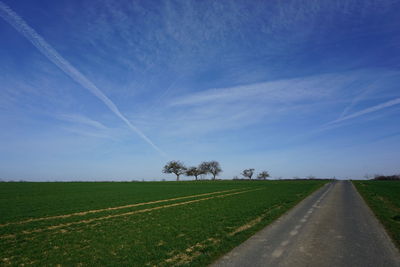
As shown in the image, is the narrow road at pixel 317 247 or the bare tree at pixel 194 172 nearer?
the narrow road at pixel 317 247

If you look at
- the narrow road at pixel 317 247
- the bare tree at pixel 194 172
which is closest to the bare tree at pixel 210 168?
the bare tree at pixel 194 172

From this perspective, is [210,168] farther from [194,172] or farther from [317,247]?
[317,247]

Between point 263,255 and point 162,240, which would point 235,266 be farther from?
point 162,240

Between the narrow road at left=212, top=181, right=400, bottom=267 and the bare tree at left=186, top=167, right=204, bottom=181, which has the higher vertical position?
the bare tree at left=186, top=167, right=204, bottom=181

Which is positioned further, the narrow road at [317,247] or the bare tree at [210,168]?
the bare tree at [210,168]

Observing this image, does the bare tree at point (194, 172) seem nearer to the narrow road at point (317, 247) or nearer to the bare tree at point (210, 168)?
the bare tree at point (210, 168)

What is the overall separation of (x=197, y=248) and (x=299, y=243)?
448 cm

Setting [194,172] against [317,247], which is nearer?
[317,247]

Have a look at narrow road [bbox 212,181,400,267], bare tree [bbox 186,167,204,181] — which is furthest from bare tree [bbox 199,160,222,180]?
narrow road [bbox 212,181,400,267]

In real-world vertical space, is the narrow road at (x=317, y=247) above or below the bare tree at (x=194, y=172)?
below

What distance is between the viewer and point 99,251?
10.0 metres

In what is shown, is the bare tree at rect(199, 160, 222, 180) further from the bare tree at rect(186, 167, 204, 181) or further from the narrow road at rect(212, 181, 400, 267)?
the narrow road at rect(212, 181, 400, 267)

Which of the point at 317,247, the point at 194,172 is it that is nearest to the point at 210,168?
the point at 194,172

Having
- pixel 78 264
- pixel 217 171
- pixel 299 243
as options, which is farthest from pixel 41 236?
pixel 217 171
